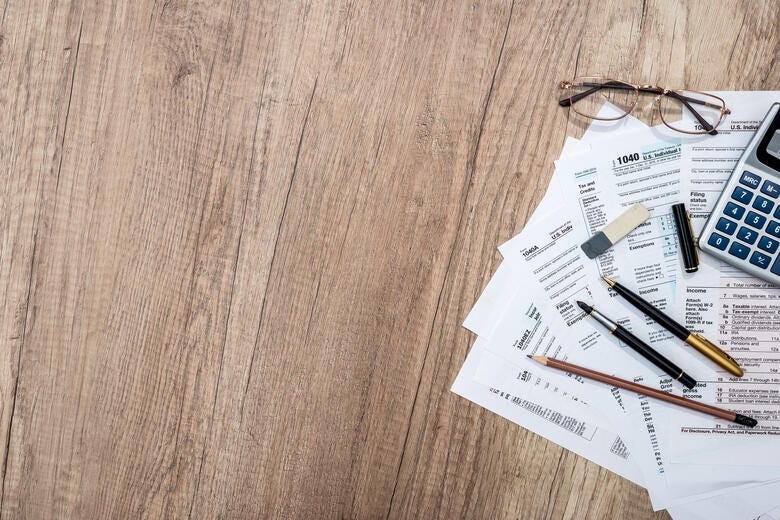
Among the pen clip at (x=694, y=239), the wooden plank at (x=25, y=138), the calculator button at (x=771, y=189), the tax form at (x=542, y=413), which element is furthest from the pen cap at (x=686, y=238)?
the wooden plank at (x=25, y=138)

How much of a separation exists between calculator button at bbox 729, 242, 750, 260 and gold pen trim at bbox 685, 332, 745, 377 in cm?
12

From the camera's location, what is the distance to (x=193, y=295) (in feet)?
2.84

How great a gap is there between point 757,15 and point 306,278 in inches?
28.9

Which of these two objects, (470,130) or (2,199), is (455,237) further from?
(2,199)

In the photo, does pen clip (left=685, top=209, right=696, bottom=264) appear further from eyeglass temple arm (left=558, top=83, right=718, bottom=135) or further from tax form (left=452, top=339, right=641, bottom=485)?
tax form (left=452, top=339, right=641, bottom=485)

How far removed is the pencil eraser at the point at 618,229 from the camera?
0.79 m

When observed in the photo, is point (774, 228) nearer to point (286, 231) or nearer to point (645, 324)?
point (645, 324)

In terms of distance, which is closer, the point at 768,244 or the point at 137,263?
the point at 768,244

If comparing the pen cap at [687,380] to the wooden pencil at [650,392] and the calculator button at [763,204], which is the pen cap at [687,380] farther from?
the calculator button at [763,204]

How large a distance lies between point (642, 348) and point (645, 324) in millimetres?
39

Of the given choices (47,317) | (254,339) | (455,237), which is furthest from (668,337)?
(47,317)

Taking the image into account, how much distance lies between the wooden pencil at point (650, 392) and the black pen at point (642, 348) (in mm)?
27

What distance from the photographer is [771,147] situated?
77 cm

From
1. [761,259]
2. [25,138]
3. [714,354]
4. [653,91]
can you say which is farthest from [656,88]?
[25,138]
